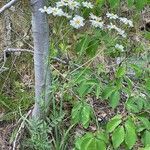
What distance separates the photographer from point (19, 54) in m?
2.71

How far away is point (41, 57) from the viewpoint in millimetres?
1890

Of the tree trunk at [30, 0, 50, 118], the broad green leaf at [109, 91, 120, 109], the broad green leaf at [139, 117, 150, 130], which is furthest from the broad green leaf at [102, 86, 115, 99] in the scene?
the tree trunk at [30, 0, 50, 118]

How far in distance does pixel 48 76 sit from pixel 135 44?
3.92ft

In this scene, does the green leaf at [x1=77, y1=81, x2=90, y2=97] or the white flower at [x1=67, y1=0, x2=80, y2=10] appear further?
the white flower at [x1=67, y1=0, x2=80, y2=10]

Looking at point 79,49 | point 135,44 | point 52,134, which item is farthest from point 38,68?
point 135,44

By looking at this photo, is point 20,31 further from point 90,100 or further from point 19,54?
point 90,100

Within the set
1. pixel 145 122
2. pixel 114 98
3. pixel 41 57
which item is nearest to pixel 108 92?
pixel 114 98

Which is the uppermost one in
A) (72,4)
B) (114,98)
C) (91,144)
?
(72,4)

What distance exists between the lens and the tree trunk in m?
1.78

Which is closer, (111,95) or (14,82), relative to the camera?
(111,95)

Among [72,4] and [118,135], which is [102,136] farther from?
[72,4]

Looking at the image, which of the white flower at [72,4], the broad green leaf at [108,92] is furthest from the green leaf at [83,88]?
the white flower at [72,4]

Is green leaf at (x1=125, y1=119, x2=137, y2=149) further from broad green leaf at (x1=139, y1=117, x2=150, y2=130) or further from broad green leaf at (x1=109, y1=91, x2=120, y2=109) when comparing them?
broad green leaf at (x1=109, y1=91, x2=120, y2=109)

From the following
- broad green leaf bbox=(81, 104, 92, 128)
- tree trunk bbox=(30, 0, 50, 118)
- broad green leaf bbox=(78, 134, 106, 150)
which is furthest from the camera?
tree trunk bbox=(30, 0, 50, 118)
